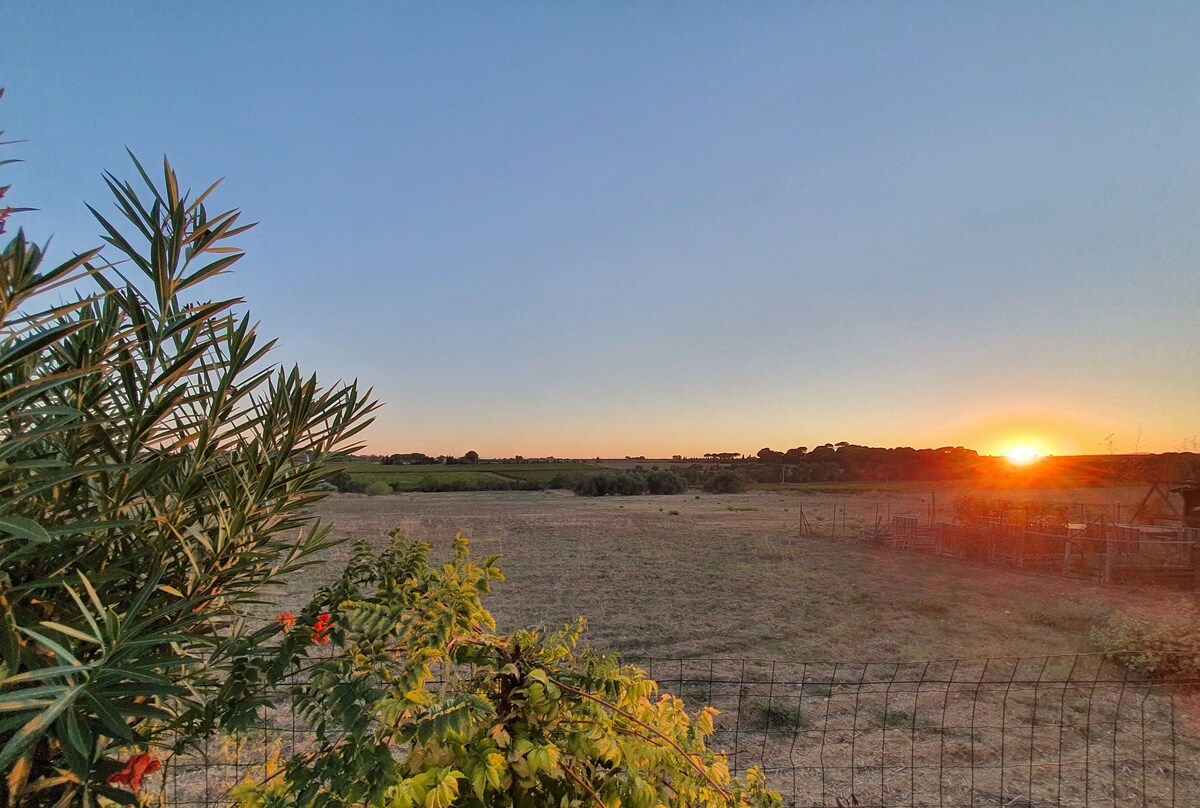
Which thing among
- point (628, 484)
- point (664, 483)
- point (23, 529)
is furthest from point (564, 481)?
point (23, 529)

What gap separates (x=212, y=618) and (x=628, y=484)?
48.8m

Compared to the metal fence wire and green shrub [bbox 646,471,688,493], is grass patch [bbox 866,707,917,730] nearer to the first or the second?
the metal fence wire

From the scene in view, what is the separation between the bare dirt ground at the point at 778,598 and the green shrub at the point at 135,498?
3078 mm

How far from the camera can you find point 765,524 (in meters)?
23.0

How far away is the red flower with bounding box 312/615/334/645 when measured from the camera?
1.27m

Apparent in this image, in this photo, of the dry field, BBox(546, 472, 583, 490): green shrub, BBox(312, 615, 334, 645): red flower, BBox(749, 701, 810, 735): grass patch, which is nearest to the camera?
BBox(312, 615, 334, 645): red flower

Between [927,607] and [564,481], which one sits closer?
[927,607]

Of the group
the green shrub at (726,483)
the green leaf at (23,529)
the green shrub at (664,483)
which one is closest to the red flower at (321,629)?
the green leaf at (23,529)

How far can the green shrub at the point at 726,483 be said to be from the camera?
172 ft

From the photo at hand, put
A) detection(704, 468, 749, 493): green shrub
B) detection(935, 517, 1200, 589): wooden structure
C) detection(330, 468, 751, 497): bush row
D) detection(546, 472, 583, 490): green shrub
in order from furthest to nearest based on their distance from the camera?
1. detection(546, 472, 583, 490): green shrub
2. detection(704, 468, 749, 493): green shrub
3. detection(330, 468, 751, 497): bush row
4. detection(935, 517, 1200, 589): wooden structure

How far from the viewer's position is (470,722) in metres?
1.01

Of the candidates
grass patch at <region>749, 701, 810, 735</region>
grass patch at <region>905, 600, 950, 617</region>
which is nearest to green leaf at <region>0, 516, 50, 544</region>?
grass patch at <region>749, 701, 810, 735</region>

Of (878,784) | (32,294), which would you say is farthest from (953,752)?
(32,294)

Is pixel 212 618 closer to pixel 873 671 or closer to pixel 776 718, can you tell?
pixel 776 718
